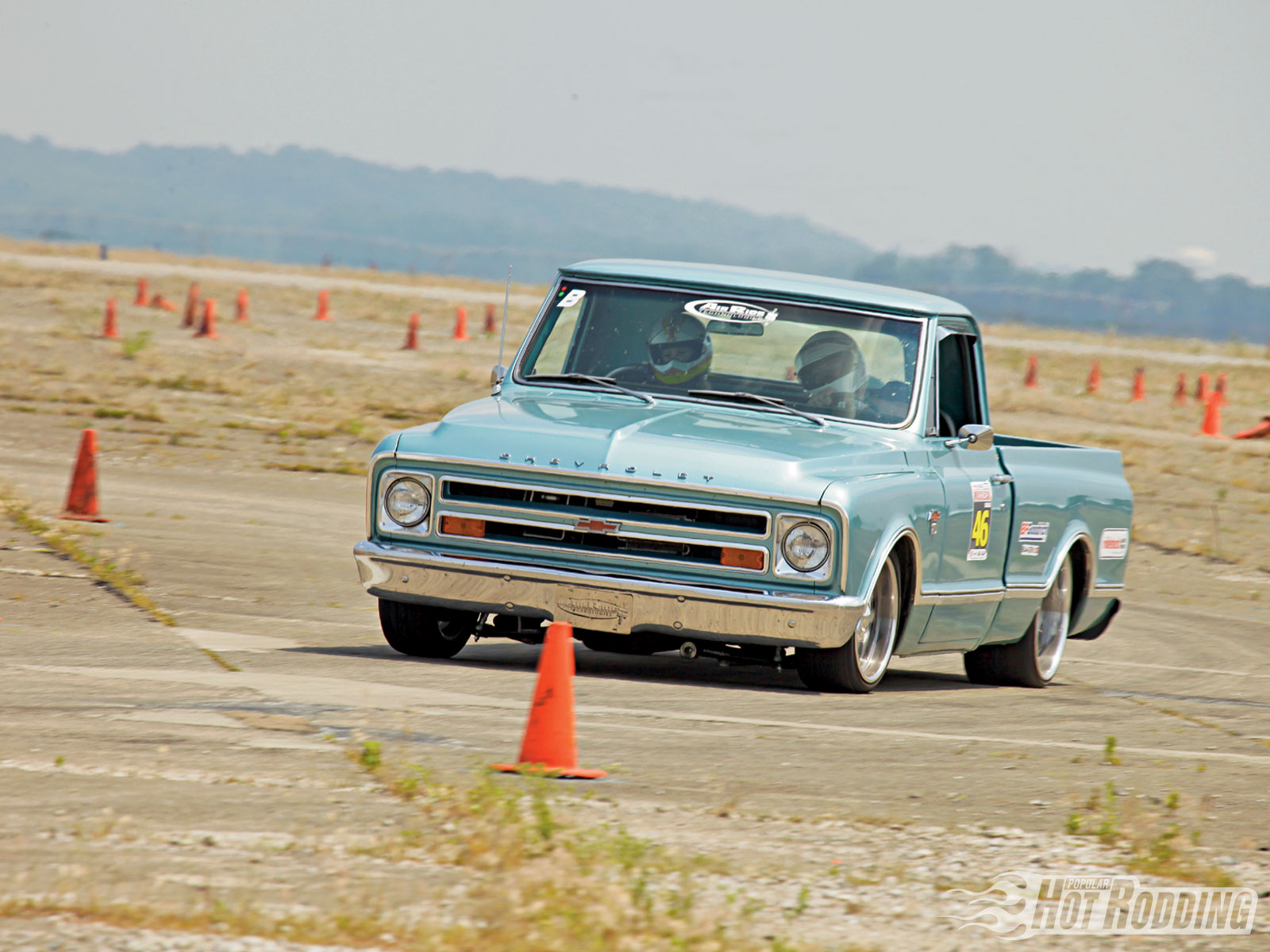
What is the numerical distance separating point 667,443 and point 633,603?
708 mm

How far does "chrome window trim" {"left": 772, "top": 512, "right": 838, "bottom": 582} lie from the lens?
7473mm

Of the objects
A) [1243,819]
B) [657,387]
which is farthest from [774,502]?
[1243,819]

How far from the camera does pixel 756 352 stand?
29.2ft

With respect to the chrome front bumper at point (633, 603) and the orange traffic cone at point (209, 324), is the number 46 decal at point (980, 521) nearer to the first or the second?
the chrome front bumper at point (633, 603)

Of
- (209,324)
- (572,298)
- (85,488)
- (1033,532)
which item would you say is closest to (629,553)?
(572,298)

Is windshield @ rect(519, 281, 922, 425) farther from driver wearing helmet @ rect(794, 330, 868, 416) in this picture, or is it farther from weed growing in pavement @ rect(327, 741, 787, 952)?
weed growing in pavement @ rect(327, 741, 787, 952)

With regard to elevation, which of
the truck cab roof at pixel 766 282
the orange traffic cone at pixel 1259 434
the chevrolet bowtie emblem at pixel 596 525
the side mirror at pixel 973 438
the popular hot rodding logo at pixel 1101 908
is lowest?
the popular hot rodding logo at pixel 1101 908

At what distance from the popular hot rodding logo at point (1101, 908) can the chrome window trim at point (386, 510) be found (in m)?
3.51

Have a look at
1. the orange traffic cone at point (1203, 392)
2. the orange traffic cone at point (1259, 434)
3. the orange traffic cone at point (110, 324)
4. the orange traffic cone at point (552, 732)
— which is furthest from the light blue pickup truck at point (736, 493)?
the orange traffic cone at point (1203, 392)

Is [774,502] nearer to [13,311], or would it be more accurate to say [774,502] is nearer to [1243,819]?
[1243,819]

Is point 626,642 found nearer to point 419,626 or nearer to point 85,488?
point 419,626

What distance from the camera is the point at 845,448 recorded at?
320 inches

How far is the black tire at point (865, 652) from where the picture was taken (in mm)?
7902

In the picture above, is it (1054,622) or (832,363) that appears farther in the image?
(1054,622)
